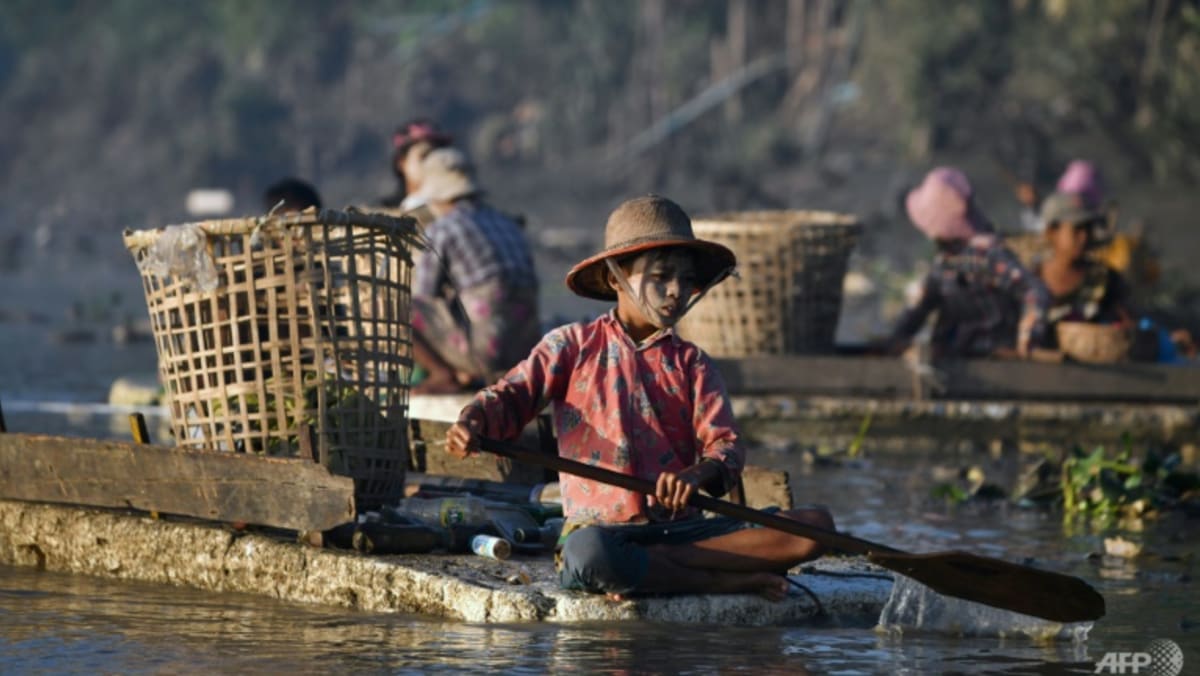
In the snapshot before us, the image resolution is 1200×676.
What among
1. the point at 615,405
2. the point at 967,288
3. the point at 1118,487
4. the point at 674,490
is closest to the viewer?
the point at 674,490

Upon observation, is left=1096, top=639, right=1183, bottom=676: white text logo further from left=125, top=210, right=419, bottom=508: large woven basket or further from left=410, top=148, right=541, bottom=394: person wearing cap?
left=410, top=148, right=541, bottom=394: person wearing cap

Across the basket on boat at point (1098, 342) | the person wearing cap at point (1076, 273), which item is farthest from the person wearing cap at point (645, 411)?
the person wearing cap at point (1076, 273)

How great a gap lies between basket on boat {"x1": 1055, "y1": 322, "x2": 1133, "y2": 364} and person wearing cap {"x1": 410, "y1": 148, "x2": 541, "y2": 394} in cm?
283

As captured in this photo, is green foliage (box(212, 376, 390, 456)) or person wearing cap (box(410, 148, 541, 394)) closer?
green foliage (box(212, 376, 390, 456))

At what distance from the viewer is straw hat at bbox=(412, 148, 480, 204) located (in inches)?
381

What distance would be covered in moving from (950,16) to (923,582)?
1980 cm

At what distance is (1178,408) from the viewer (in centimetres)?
1030

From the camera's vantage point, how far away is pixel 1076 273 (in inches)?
444

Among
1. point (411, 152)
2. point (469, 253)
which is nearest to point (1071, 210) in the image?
point (469, 253)

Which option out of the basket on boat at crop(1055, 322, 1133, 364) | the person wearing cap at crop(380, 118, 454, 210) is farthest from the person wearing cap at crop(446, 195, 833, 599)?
the basket on boat at crop(1055, 322, 1133, 364)

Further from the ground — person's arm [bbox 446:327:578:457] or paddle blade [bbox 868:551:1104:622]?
person's arm [bbox 446:327:578:457]

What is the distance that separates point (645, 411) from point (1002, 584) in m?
1.06

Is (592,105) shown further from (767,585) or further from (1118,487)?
(767,585)

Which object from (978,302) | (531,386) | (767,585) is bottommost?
(767,585)
